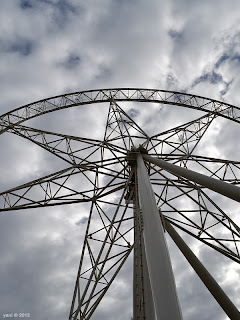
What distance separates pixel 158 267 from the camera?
20.2ft

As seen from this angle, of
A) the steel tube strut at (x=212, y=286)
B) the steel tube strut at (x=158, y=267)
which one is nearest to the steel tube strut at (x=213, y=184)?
the steel tube strut at (x=158, y=267)

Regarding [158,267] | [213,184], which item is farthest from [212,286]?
[158,267]

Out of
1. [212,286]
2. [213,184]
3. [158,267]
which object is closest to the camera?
[158,267]

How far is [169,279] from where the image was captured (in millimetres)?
5840

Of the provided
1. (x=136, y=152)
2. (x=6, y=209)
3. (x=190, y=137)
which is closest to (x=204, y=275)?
(x=136, y=152)

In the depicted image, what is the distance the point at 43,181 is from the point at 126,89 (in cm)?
1180

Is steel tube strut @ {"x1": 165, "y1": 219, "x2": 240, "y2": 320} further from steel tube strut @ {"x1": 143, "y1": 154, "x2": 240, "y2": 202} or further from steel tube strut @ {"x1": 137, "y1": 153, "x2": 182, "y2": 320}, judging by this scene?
steel tube strut @ {"x1": 137, "y1": 153, "x2": 182, "y2": 320}

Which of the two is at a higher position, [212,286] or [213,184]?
[213,184]

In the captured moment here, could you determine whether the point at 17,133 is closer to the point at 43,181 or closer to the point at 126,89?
the point at 43,181

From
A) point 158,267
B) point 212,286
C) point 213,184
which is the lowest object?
point 158,267

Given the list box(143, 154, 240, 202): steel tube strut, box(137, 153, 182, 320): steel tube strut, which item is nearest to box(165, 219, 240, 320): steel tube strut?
box(143, 154, 240, 202): steel tube strut

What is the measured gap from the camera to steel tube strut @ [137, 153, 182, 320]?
5.14m

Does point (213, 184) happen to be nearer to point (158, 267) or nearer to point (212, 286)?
point (158, 267)

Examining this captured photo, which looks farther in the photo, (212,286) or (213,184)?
(212,286)
